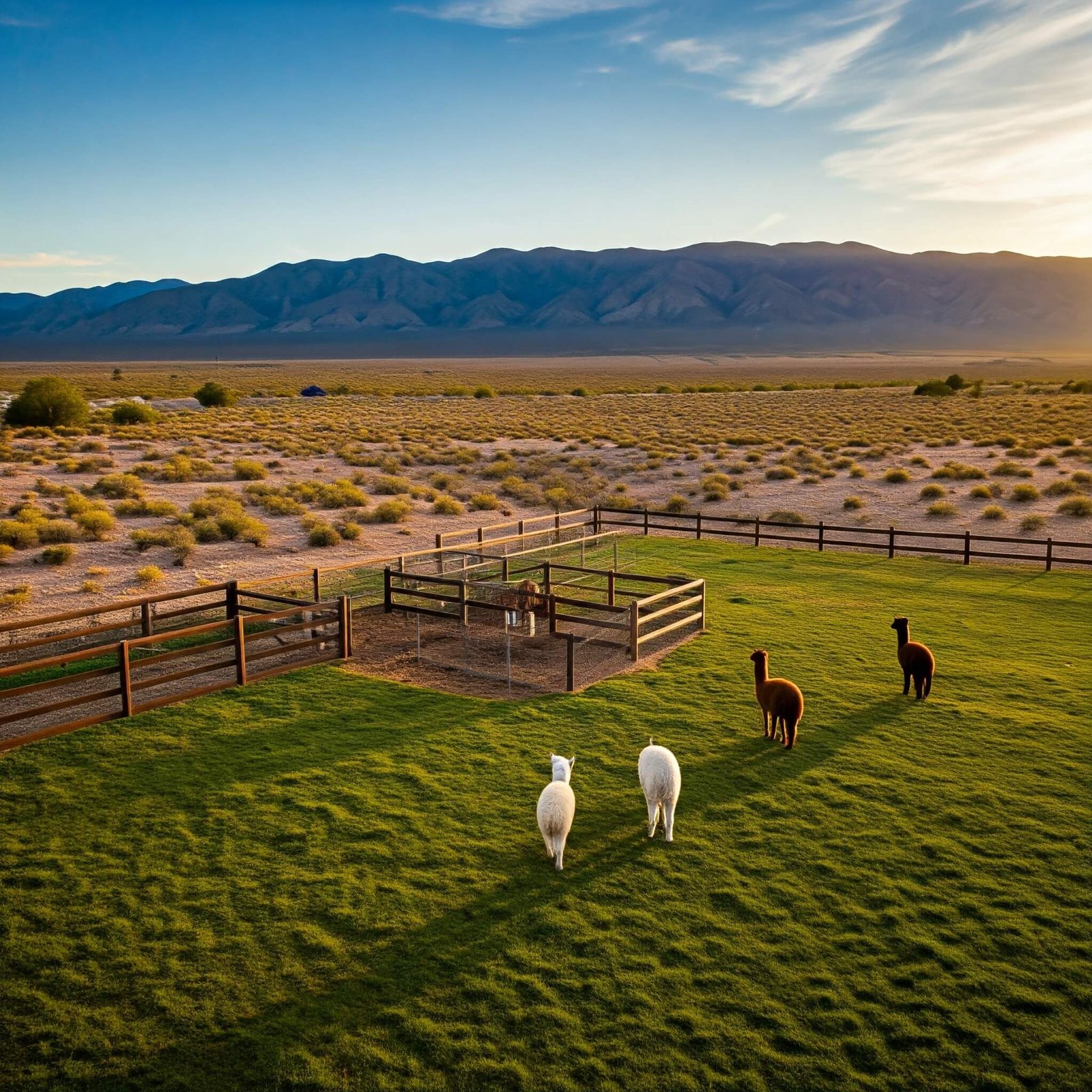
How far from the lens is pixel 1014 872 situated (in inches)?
299

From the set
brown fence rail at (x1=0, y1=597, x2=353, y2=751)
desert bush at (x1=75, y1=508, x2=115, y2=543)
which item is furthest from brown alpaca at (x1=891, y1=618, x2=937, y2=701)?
desert bush at (x1=75, y1=508, x2=115, y2=543)

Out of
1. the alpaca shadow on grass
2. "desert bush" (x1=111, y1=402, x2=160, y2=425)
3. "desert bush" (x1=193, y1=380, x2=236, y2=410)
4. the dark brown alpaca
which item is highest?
"desert bush" (x1=193, y1=380, x2=236, y2=410)

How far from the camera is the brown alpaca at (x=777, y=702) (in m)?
10.2

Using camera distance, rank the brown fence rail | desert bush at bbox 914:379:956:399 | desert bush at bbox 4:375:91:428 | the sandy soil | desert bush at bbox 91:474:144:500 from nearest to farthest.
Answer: the brown fence rail → the sandy soil → desert bush at bbox 91:474:144:500 → desert bush at bbox 4:375:91:428 → desert bush at bbox 914:379:956:399

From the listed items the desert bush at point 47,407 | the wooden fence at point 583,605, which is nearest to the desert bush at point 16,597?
the wooden fence at point 583,605

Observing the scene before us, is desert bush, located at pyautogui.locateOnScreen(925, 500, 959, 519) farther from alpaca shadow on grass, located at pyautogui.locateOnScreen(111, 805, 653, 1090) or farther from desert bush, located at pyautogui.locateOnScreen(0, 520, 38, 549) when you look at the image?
desert bush, located at pyautogui.locateOnScreen(0, 520, 38, 549)

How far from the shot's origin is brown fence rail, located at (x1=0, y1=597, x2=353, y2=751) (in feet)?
34.9

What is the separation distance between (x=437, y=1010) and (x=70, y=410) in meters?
57.2

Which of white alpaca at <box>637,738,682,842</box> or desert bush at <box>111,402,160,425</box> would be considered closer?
white alpaca at <box>637,738,682,842</box>

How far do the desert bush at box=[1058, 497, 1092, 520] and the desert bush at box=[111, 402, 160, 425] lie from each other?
51934mm

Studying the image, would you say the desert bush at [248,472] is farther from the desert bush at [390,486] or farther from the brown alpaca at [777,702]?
the brown alpaca at [777,702]

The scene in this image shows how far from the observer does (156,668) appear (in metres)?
13.7

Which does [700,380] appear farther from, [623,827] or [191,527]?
[623,827]

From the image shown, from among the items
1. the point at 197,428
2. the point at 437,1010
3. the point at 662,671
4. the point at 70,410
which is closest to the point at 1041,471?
the point at 662,671
